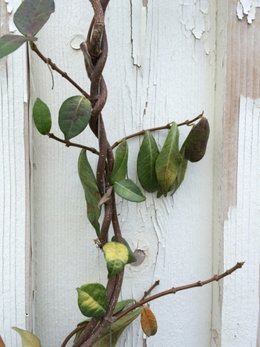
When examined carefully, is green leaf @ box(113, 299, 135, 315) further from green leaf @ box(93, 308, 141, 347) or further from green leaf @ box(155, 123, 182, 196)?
green leaf @ box(155, 123, 182, 196)

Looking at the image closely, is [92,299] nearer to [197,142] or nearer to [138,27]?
[197,142]

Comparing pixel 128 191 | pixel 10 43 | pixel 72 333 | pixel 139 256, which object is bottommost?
pixel 72 333

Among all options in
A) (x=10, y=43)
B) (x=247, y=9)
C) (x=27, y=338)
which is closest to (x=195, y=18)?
(x=247, y=9)

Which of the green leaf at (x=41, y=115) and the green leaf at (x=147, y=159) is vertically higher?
the green leaf at (x=41, y=115)

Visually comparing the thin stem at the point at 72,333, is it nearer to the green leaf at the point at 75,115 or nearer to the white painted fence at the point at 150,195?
the white painted fence at the point at 150,195

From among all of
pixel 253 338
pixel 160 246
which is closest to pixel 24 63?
pixel 160 246

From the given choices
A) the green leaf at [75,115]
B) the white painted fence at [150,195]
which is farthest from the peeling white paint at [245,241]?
the green leaf at [75,115]
